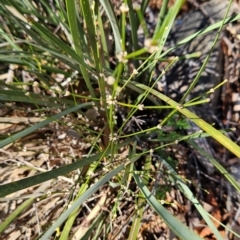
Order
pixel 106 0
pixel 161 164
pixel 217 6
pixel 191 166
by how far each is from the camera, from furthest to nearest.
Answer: pixel 217 6 → pixel 191 166 → pixel 161 164 → pixel 106 0

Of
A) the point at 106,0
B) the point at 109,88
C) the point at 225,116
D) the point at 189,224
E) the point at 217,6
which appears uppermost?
the point at 217,6

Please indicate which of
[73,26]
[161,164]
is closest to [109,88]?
[161,164]

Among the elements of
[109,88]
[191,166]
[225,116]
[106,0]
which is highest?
[106,0]

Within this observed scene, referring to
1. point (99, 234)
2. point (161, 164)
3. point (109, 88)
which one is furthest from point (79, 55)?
point (99, 234)

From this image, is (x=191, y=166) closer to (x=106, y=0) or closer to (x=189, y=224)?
(x=189, y=224)

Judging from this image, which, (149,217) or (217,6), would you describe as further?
(217,6)

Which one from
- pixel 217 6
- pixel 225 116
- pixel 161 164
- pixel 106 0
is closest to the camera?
pixel 106 0

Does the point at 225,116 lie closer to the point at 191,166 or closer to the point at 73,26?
the point at 191,166

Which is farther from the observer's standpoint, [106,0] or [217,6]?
Result: [217,6]

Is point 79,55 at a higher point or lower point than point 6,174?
higher
